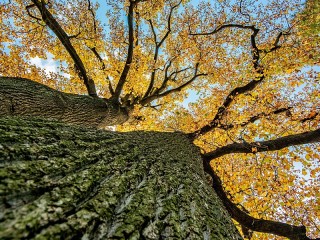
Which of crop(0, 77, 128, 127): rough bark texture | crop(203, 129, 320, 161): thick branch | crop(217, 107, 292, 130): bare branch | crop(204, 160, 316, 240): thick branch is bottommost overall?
crop(204, 160, 316, 240): thick branch

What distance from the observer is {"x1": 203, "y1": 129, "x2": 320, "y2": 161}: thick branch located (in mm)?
6258

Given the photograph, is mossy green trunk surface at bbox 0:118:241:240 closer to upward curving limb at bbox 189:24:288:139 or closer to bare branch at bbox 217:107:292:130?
upward curving limb at bbox 189:24:288:139

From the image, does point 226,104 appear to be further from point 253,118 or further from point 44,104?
point 44,104

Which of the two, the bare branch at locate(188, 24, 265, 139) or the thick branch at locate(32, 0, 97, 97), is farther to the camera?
the bare branch at locate(188, 24, 265, 139)

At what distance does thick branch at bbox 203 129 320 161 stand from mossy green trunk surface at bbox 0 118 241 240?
4.81 metres

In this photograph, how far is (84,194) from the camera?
1.56m

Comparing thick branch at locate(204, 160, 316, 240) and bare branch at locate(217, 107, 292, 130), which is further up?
bare branch at locate(217, 107, 292, 130)

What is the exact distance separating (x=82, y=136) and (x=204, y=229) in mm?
1731

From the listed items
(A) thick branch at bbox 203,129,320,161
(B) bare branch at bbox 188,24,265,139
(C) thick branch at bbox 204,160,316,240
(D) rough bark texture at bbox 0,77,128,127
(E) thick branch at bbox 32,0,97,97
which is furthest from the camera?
(B) bare branch at bbox 188,24,265,139

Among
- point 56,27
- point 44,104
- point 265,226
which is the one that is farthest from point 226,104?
point 56,27

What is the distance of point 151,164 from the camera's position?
119 inches

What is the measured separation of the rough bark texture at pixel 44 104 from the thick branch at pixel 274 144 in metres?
3.93

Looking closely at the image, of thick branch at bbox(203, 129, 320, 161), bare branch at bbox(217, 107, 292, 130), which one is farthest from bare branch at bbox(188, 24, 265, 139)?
thick branch at bbox(203, 129, 320, 161)

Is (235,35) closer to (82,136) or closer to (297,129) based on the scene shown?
(297,129)
